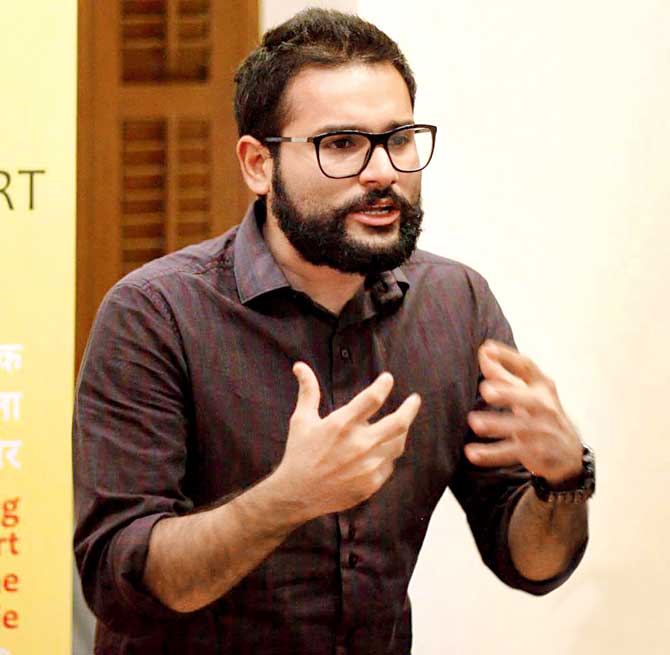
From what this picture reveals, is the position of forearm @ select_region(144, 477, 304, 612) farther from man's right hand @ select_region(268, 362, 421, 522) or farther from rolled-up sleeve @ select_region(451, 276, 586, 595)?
rolled-up sleeve @ select_region(451, 276, 586, 595)

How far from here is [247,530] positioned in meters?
1.21

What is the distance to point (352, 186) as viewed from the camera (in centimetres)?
145

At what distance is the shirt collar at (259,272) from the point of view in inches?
58.4

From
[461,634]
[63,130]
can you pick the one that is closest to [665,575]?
[461,634]

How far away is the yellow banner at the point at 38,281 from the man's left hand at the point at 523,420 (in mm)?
1123

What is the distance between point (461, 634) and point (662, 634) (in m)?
0.46

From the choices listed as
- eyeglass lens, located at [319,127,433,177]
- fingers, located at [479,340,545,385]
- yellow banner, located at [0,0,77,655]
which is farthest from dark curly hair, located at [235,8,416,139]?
yellow banner, located at [0,0,77,655]

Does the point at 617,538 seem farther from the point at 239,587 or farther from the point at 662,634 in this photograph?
the point at 239,587

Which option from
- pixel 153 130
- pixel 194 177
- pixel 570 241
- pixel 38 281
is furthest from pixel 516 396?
pixel 153 130

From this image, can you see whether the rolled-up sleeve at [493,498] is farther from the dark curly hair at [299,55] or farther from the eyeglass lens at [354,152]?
the dark curly hair at [299,55]

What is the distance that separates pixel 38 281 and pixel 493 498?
3.60 ft

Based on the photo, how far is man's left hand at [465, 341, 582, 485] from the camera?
4.13ft

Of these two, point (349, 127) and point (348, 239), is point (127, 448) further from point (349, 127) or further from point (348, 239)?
point (349, 127)

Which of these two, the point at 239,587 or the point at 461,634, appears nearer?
the point at 239,587
